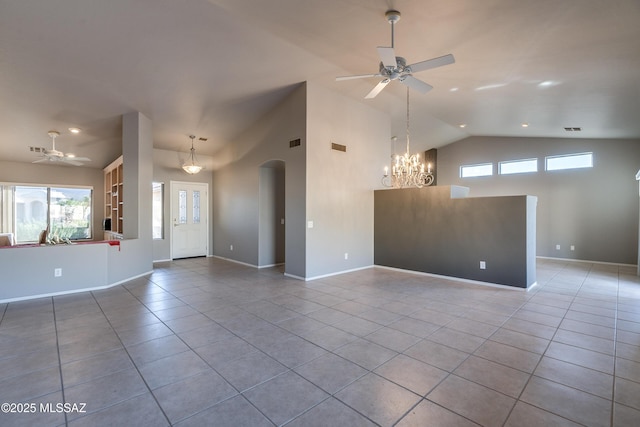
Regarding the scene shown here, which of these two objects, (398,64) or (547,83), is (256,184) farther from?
(547,83)

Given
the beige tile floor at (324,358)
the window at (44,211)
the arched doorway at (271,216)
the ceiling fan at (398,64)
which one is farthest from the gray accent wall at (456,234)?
the window at (44,211)

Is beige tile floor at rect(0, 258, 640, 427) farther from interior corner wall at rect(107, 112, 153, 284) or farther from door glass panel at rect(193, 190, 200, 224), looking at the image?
door glass panel at rect(193, 190, 200, 224)

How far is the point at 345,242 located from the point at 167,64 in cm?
448

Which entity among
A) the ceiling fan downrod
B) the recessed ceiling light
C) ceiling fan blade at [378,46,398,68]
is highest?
the ceiling fan downrod

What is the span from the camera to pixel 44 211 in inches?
342

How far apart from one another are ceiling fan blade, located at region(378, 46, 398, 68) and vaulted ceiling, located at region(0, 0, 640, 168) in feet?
1.83

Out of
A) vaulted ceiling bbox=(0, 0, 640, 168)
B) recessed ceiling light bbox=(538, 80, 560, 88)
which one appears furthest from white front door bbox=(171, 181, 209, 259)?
recessed ceiling light bbox=(538, 80, 560, 88)

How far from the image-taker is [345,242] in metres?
6.44

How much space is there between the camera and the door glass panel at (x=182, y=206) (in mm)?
8258

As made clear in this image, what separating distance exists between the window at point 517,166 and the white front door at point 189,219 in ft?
29.8

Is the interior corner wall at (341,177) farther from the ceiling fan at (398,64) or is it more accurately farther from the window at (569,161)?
the window at (569,161)

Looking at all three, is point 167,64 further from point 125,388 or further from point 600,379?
point 600,379

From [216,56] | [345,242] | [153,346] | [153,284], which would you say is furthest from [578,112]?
[153,284]

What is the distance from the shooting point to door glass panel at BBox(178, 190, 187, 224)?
8.26 meters
